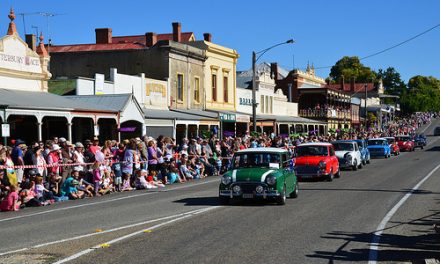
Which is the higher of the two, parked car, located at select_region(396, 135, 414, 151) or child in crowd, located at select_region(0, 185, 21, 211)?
parked car, located at select_region(396, 135, 414, 151)

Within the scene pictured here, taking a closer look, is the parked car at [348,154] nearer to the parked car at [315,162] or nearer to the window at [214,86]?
the parked car at [315,162]

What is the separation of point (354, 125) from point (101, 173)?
9044 centimetres

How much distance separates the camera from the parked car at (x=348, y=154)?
107 feet

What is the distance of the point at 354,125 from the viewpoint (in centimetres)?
10825

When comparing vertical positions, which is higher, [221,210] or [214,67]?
[214,67]

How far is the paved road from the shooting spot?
9922mm

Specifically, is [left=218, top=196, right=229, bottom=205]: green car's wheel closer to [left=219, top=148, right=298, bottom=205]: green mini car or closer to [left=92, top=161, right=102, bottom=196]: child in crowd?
[left=219, top=148, right=298, bottom=205]: green mini car

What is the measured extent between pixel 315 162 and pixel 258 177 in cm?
897

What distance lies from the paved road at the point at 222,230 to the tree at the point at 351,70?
150 metres

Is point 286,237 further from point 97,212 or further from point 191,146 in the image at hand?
point 191,146

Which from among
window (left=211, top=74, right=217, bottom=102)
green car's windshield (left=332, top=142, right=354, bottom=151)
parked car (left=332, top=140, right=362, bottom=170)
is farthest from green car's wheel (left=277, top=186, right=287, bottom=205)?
window (left=211, top=74, right=217, bottom=102)

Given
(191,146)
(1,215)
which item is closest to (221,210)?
(1,215)

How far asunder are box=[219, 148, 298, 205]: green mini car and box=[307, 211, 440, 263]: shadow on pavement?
161 inches

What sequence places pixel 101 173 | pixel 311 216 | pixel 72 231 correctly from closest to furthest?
pixel 72 231 → pixel 311 216 → pixel 101 173
